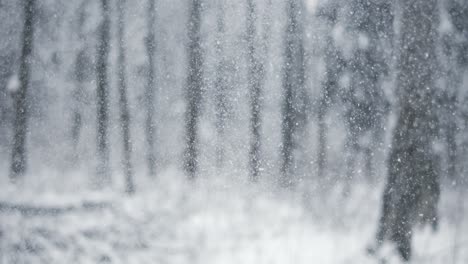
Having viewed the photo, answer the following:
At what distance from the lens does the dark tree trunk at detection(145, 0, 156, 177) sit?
26.7 inches

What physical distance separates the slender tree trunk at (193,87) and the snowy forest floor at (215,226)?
0.04 m

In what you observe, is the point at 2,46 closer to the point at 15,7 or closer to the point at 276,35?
the point at 15,7

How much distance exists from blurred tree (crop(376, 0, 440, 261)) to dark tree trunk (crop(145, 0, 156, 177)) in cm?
40

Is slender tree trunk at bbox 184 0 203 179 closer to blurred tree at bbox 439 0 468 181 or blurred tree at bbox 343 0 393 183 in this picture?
blurred tree at bbox 343 0 393 183

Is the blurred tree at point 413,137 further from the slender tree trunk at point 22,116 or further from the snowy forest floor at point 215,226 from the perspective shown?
the slender tree trunk at point 22,116

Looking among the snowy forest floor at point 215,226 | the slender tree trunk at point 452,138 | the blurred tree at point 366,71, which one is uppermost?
the blurred tree at point 366,71

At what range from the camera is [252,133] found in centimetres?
68

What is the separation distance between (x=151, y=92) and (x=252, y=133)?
0.18 m

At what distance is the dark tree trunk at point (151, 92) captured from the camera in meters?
0.68

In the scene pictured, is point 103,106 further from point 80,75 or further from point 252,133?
point 252,133

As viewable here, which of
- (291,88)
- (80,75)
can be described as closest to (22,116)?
(80,75)

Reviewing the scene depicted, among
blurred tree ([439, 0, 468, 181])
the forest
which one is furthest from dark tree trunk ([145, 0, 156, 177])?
blurred tree ([439, 0, 468, 181])

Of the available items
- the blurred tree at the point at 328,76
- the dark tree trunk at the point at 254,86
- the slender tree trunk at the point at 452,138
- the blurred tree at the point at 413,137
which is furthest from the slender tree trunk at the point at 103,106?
the slender tree trunk at the point at 452,138

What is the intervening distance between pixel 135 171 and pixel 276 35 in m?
0.33
